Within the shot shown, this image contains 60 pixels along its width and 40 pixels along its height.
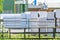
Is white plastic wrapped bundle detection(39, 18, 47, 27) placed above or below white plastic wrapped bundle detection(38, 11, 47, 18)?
below

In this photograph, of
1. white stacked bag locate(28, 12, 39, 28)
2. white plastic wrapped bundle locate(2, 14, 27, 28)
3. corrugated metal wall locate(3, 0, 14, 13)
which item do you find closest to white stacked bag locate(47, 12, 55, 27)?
white stacked bag locate(28, 12, 39, 28)

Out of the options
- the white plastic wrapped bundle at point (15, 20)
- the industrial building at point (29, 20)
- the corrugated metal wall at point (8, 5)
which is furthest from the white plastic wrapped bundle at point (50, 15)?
the corrugated metal wall at point (8, 5)

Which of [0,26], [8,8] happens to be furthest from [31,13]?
[0,26]

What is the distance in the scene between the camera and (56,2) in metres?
3.59

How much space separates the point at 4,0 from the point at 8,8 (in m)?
0.21

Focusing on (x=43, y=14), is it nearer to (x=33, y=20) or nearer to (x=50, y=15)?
(x=50, y=15)

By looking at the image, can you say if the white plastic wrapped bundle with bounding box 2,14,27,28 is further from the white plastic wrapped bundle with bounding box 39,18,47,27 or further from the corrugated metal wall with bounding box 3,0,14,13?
the white plastic wrapped bundle with bounding box 39,18,47,27

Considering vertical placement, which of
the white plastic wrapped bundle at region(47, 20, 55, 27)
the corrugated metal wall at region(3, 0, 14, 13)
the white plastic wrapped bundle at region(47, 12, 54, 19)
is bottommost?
the white plastic wrapped bundle at region(47, 20, 55, 27)

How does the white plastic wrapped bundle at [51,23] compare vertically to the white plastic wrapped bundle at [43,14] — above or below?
below

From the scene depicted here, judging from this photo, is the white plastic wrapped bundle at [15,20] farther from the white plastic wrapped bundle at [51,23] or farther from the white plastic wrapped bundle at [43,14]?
the white plastic wrapped bundle at [51,23]

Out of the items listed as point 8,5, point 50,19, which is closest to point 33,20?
point 50,19

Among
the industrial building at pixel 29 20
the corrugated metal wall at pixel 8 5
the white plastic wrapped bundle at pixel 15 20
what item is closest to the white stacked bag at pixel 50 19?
the industrial building at pixel 29 20

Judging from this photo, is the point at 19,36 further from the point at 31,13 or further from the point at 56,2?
the point at 56,2

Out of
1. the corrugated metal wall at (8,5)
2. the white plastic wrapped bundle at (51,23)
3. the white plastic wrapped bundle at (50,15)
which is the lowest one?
the white plastic wrapped bundle at (51,23)
